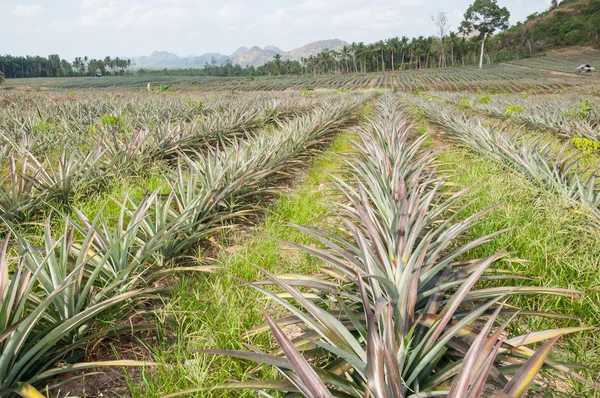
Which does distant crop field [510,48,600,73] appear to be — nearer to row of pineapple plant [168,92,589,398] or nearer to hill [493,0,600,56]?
hill [493,0,600,56]

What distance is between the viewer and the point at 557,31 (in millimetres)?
71250

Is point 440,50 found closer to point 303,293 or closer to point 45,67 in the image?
point 303,293

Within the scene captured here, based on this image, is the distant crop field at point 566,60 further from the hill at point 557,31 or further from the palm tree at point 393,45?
the palm tree at point 393,45

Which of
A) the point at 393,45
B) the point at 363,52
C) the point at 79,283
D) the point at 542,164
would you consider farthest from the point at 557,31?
the point at 79,283

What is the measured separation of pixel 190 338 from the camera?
1.26 meters

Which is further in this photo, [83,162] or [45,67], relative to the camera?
[45,67]

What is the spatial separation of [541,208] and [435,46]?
263 ft

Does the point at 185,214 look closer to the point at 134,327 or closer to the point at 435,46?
the point at 134,327

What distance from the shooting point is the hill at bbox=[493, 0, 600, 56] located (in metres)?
66.2

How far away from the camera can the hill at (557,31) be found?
66250mm

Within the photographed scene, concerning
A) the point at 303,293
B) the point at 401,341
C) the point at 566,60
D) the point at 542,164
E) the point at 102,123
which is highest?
the point at 566,60

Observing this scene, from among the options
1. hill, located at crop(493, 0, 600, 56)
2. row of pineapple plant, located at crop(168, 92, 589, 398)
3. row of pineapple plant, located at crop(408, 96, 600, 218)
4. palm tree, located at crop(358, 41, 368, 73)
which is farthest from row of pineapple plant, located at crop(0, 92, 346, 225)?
hill, located at crop(493, 0, 600, 56)

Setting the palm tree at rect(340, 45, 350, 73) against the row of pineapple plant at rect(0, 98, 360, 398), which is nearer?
the row of pineapple plant at rect(0, 98, 360, 398)

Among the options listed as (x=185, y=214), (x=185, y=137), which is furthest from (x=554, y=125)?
(x=185, y=214)
